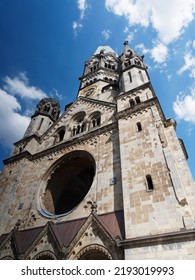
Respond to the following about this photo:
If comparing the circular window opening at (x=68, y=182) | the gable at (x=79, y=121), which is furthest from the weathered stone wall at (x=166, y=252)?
the gable at (x=79, y=121)

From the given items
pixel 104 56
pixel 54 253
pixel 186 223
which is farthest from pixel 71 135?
pixel 104 56

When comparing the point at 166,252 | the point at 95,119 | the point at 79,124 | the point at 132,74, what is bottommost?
the point at 166,252

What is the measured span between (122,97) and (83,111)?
4.97 metres

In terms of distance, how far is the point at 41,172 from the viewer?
579 inches

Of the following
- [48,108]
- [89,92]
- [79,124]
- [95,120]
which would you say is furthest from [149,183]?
[89,92]

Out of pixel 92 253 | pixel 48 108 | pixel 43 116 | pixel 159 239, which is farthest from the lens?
pixel 48 108

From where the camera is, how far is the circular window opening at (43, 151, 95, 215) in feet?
46.2

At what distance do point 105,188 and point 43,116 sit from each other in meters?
13.9

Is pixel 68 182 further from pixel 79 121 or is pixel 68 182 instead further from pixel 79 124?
pixel 79 121

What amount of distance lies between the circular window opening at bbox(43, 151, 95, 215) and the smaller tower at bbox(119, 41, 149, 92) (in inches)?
261

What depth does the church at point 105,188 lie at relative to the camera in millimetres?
7512

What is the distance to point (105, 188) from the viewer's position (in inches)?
417

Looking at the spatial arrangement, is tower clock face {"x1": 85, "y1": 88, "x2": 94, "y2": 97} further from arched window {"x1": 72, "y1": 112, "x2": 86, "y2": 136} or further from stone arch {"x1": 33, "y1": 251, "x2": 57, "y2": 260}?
stone arch {"x1": 33, "y1": 251, "x2": 57, "y2": 260}
